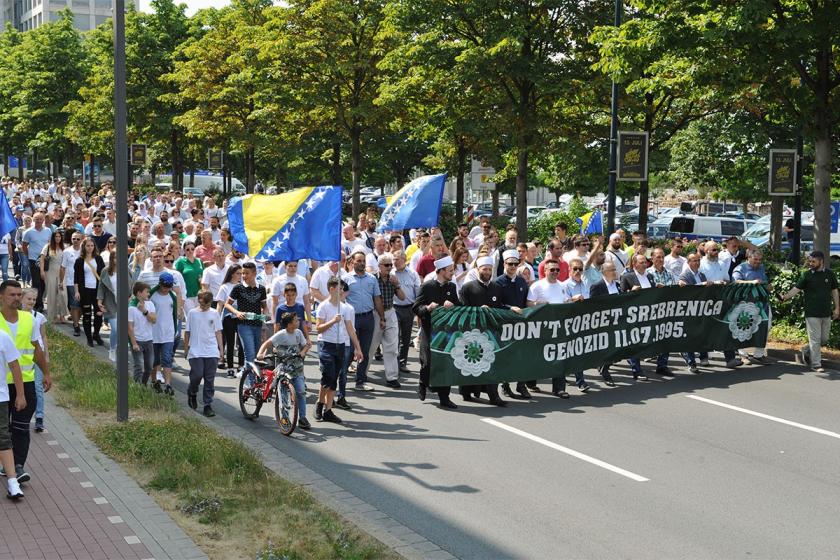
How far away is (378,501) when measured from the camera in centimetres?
923

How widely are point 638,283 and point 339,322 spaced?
5070 millimetres

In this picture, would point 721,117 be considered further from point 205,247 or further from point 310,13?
point 205,247

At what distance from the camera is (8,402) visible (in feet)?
28.5

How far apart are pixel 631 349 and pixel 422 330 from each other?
334cm

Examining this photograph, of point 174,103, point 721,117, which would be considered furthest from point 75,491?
point 174,103

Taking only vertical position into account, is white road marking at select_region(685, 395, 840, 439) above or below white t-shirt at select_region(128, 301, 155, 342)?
below

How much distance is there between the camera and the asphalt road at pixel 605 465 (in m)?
8.25

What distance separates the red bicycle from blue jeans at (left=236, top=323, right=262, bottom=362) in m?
0.58

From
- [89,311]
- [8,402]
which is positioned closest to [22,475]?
[8,402]

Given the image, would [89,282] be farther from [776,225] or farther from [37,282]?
[776,225]

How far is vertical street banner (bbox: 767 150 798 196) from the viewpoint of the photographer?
20.2 metres

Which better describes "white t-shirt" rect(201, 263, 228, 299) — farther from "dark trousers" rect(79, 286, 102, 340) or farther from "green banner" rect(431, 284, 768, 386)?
"green banner" rect(431, 284, 768, 386)

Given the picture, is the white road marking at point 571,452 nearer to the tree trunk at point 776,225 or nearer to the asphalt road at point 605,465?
the asphalt road at point 605,465

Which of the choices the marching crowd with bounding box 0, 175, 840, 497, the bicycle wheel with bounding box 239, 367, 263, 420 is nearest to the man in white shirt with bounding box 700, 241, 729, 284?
the marching crowd with bounding box 0, 175, 840, 497
